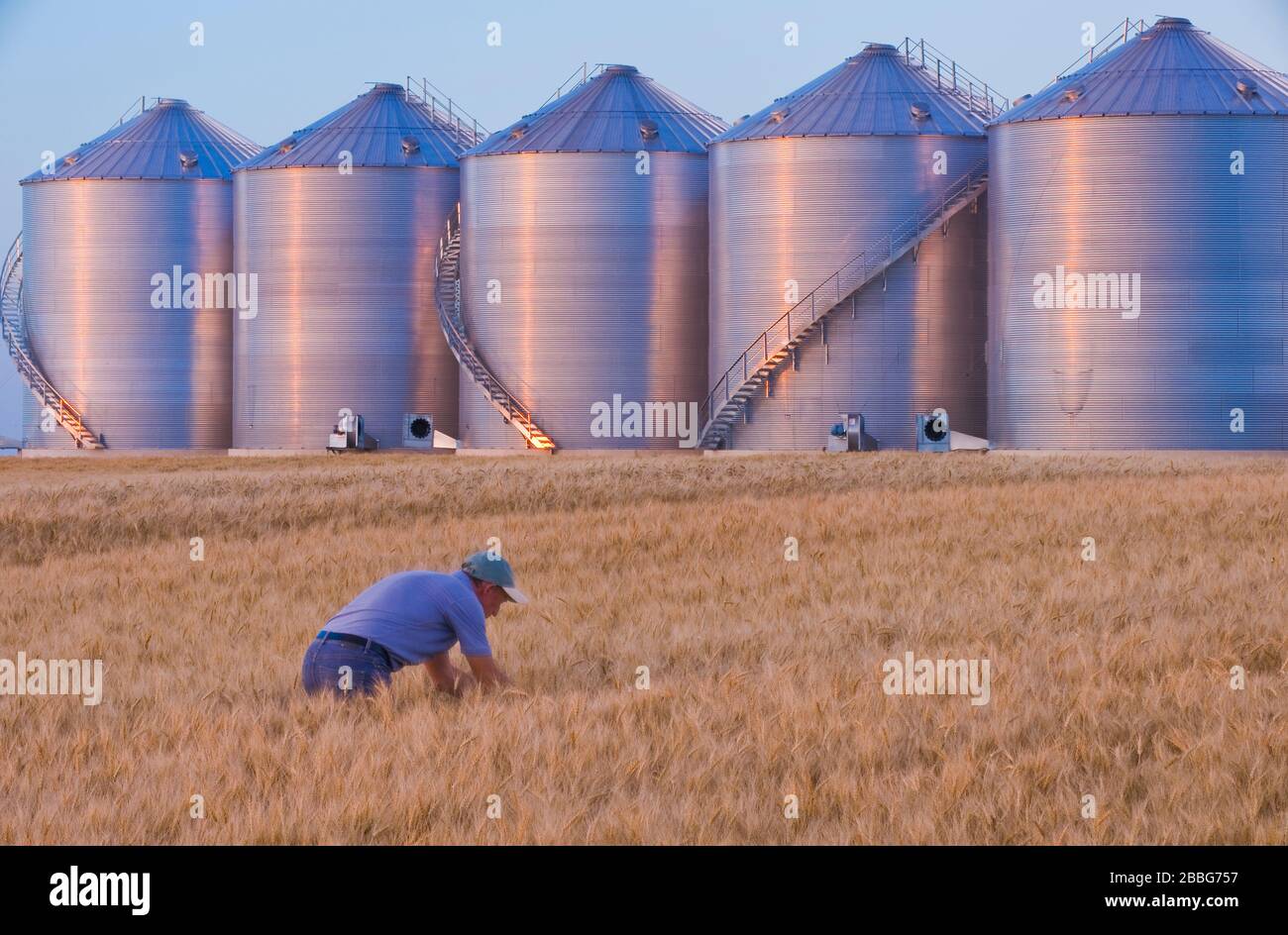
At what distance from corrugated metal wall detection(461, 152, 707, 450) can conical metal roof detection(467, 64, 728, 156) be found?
46 centimetres

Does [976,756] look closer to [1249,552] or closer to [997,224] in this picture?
[1249,552]

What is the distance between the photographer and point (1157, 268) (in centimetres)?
4941

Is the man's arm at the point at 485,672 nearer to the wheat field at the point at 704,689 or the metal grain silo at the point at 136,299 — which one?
the wheat field at the point at 704,689

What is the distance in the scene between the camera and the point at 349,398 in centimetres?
6175

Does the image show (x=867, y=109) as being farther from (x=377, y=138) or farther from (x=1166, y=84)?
(x=377, y=138)

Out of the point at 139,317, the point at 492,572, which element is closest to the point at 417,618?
the point at 492,572

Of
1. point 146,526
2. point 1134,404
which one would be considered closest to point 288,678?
point 146,526

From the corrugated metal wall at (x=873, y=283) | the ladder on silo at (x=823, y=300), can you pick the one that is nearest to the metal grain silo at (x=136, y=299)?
the ladder on silo at (x=823, y=300)

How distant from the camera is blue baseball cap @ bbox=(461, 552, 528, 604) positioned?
1238 centimetres

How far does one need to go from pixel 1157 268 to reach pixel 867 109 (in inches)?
380

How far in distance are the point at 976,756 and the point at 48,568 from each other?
15696 mm

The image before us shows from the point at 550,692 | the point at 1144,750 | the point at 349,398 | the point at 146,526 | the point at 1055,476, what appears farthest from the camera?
the point at 349,398

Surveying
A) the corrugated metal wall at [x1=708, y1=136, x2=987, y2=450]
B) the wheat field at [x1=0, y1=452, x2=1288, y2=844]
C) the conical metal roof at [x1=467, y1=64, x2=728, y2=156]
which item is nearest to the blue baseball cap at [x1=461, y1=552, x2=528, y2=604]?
the wheat field at [x1=0, y1=452, x2=1288, y2=844]

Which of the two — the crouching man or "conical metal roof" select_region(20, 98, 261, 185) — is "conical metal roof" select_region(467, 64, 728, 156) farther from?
the crouching man
